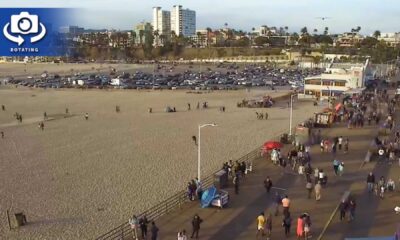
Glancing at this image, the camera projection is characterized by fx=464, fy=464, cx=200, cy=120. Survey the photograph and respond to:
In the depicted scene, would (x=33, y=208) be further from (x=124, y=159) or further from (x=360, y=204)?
(x=360, y=204)

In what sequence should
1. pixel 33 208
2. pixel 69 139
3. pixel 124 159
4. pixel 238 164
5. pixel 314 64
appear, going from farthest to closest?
pixel 314 64, pixel 69 139, pixel 124 159, pixel 238 164, pixel 33 208

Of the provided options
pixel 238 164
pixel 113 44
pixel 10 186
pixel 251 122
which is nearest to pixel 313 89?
pixel 251 122


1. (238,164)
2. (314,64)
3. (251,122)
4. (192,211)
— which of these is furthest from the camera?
(314,64)

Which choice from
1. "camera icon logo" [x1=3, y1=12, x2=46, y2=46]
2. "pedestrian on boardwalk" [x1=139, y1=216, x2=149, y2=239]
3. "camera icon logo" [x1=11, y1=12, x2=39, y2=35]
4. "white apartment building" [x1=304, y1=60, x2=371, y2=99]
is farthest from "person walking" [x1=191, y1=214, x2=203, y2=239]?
"white apartment building" [x1=304, y1=60, x2=371, y2=99]

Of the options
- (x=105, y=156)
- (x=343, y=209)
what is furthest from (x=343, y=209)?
(x=105, y=156)

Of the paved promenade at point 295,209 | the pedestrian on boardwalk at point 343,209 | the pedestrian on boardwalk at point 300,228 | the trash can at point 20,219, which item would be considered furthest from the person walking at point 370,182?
the trash can at point 20,219

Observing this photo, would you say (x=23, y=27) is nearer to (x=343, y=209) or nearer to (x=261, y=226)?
(x=261, y=226)
